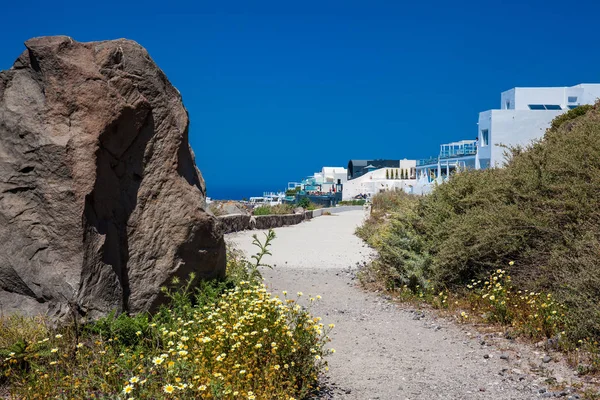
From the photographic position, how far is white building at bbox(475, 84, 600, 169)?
38.6 metres

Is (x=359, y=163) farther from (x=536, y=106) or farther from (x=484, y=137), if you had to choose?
(x=484, y=137)

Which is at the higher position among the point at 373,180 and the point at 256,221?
the point at 373,180

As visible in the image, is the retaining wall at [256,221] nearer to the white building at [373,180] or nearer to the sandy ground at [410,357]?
the sandy ground at [410,357]

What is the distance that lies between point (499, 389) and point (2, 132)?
5.47m

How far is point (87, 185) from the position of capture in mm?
5777

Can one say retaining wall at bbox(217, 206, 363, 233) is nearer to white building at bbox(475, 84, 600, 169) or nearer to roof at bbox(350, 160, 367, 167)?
white building at bbox(475, 84, 600, 169)

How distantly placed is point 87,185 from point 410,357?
3871 millimetres

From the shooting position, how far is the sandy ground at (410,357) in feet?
17.5

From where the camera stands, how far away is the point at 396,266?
10641 millimetres

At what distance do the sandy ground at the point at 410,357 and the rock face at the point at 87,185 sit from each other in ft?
7.67

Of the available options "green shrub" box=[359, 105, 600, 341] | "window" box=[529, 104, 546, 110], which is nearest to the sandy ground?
"green shrub" box=[359, 105, 600, 341]

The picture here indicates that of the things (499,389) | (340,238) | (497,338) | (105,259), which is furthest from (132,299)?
(340,238)

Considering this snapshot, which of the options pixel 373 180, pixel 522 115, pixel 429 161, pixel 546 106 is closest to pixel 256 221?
pixel 522 115

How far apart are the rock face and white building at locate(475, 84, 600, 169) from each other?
1312 inches
